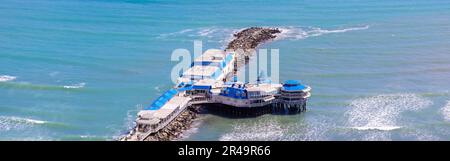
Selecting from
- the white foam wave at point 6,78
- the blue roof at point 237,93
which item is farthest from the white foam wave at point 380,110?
the white foam wave at point 6,78

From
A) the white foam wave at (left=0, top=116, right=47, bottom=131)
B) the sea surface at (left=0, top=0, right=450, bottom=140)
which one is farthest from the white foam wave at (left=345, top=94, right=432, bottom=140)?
the white foam wave at (left=0, top=116, right=47, bottom=131)

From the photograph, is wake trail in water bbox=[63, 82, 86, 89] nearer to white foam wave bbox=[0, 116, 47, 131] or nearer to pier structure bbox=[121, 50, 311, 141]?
white foam wave bbox=[0, 116, 47, 131]

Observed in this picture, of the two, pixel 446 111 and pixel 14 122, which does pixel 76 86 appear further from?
pixel 446 111

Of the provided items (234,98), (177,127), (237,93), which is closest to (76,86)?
(177,127)

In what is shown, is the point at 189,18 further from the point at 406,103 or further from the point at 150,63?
the point at 406,103

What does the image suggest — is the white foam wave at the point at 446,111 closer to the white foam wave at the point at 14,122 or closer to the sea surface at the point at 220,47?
the sea surface at the point at 220,47
